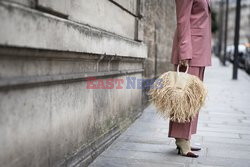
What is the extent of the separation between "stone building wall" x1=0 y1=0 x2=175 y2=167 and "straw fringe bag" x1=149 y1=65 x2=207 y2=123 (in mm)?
725

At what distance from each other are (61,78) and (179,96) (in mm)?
1295

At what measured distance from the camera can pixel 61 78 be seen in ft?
9.75

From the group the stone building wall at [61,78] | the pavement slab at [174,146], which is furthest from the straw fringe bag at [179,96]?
the stone building wall at [61,78]

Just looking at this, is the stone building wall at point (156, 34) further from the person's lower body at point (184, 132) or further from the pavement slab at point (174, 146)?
the person's lower body at point (184, 132)

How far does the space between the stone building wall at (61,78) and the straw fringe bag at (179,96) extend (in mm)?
725

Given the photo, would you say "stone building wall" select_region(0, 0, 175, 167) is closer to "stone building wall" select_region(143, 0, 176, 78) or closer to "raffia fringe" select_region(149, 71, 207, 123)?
"raffia fringe" select_region(149, 71, 207, 123)

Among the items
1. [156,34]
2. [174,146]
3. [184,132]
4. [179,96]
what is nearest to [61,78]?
[179,96]

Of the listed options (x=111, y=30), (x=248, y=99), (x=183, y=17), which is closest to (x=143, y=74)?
(x=111, y=30)

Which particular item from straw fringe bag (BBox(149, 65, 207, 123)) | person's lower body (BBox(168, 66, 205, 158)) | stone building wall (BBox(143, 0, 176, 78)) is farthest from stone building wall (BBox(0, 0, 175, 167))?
stone building wall (BBox(143, 0, 176, 78))

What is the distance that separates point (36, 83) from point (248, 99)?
8301 mm

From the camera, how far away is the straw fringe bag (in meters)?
3.71

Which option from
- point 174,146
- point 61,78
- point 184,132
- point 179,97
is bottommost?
point 174,146

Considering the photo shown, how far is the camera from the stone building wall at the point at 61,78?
2.26 meters

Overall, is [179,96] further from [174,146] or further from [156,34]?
[156,34]
